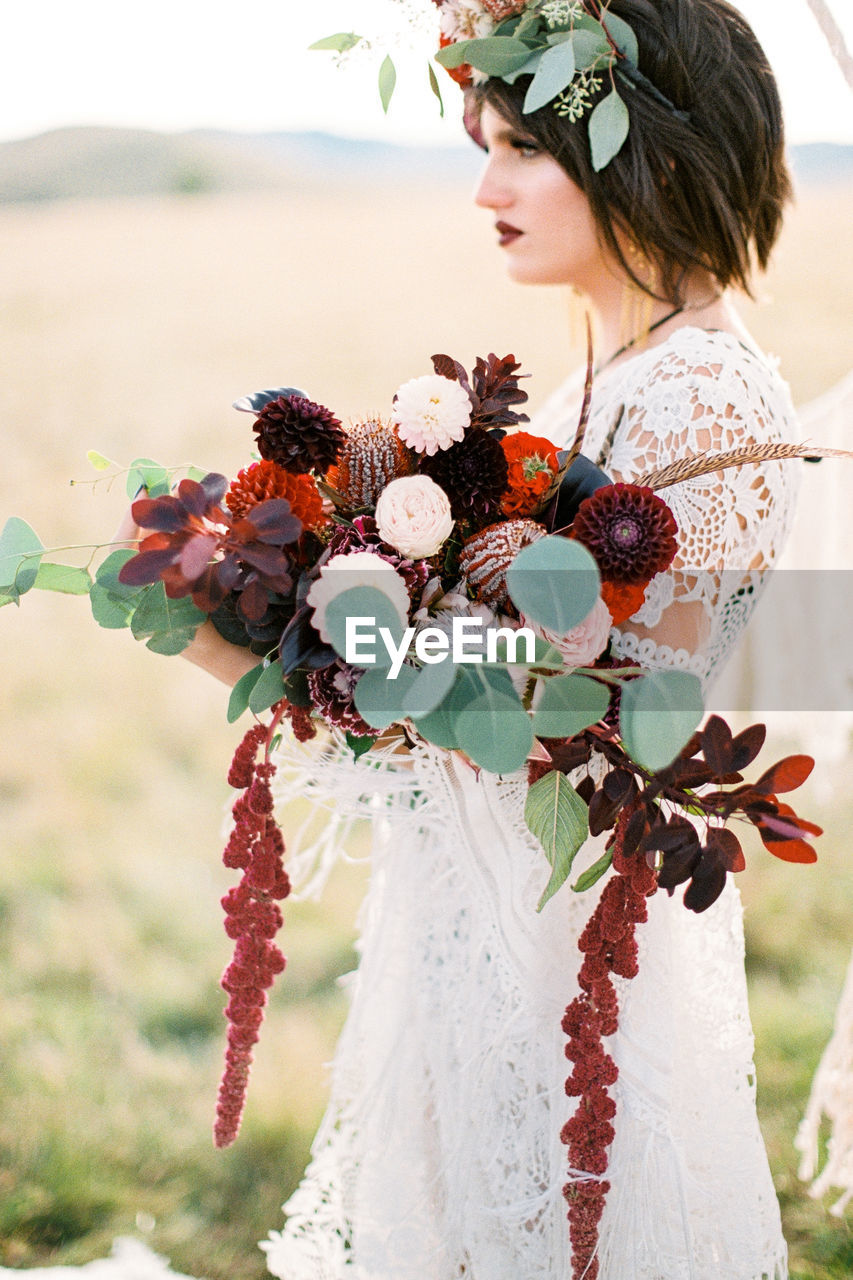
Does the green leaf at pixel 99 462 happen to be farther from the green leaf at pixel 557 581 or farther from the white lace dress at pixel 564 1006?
the green leaf at pixel 557 581

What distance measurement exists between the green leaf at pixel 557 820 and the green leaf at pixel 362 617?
0.18 metres

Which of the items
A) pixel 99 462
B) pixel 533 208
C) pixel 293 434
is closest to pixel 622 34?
pixel 533 208

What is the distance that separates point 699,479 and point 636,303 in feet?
1.05

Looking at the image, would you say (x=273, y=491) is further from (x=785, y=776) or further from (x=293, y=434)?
(x=785, y=776)

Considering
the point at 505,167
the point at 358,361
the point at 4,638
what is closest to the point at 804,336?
the point at 358,361

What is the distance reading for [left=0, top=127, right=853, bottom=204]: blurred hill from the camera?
7.18m

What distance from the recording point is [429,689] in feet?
2.07

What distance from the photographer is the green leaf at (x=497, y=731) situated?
2.06 feet

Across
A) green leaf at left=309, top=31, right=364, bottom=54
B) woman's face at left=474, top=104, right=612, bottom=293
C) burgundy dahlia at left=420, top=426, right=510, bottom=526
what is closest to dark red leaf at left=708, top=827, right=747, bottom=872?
burgundy dahlia at left=420, top=426, right=510, bottom=526

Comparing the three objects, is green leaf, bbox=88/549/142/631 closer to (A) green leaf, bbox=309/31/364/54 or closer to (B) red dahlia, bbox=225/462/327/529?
(B) red dahlia, bbox=225/462/327/529

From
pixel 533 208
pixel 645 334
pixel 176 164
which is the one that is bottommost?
pixel 645 334

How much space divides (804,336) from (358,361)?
2.80m

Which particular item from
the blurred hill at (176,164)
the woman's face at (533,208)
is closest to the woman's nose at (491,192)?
the woman's face at (533,208)

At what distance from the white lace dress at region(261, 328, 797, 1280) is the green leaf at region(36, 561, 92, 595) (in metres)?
0.25
